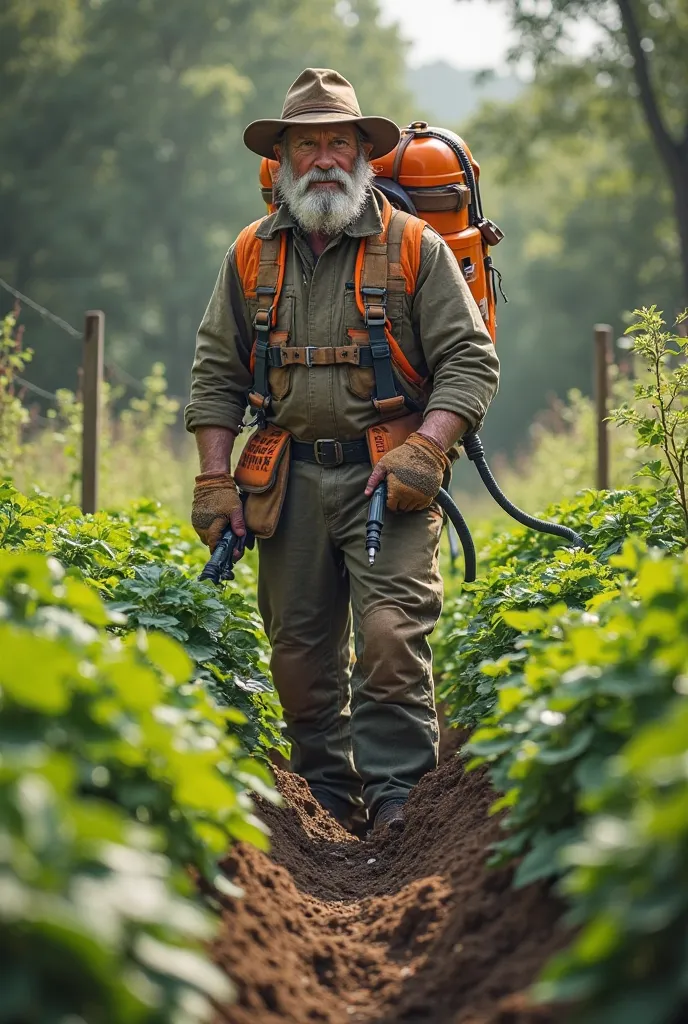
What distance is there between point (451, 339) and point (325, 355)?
1.55 feet

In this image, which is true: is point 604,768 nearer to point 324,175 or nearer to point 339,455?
point 339,455

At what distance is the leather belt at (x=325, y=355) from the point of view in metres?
5.00

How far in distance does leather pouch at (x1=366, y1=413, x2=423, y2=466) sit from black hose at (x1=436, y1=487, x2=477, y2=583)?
0.26 meters

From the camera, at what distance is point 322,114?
5.12 meters

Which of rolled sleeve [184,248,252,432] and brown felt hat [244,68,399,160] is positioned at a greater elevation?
brown felt hat [244,68,399,160]

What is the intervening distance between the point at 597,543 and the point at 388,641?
854mm

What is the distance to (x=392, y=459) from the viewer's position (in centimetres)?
482

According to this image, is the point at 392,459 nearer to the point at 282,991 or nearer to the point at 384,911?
the point at 384,911

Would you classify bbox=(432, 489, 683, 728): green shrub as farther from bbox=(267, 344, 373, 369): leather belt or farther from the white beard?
the white beard

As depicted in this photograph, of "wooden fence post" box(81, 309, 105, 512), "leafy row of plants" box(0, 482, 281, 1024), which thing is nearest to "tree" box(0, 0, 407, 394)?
"wooden fence post" box(81, 309, 105, 512)

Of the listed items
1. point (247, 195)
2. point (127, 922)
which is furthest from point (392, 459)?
point (247, 195)

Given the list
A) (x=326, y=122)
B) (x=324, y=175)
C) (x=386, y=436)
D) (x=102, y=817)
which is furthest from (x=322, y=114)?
(x=102, y=817)

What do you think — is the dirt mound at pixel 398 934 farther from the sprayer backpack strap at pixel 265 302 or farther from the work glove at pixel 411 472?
the sprayer backpack strap at pixel 265 302

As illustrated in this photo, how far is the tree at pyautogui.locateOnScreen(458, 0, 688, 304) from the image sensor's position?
784 inches
